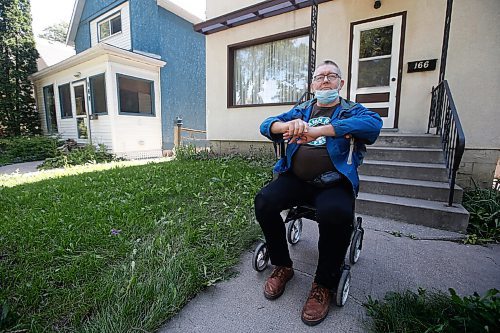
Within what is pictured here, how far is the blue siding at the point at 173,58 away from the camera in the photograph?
870 centimetres

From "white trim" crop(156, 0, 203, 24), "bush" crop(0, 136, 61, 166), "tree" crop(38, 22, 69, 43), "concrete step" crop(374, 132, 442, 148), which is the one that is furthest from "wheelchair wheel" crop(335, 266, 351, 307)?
"tree" crop(38, 22, 69, 43)

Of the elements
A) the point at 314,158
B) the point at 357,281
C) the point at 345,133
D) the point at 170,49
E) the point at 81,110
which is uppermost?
the point at 170,49

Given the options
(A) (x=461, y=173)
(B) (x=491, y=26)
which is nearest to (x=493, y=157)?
(A) (x=461, y=173)

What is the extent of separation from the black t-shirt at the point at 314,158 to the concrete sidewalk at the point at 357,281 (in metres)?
0.73

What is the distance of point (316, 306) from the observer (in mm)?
1383

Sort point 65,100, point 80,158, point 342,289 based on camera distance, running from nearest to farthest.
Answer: point 342,289 < point 80,158 < point 65,100

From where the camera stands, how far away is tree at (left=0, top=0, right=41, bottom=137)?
9.59m

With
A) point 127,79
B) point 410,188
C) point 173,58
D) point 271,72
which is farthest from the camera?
point 173,58

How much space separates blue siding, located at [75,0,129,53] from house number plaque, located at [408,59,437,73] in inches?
359

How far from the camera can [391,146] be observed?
3658mm

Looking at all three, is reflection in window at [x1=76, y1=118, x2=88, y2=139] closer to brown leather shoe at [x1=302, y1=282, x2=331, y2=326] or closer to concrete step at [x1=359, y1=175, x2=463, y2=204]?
concrete step at [x1=359, y1=175, x2=463, y2=204]

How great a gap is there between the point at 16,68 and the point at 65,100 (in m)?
2.57

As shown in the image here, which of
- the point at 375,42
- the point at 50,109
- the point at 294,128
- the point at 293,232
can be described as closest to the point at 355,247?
the point at 293,232

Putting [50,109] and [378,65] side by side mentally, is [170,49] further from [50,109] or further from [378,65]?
[378,65]
